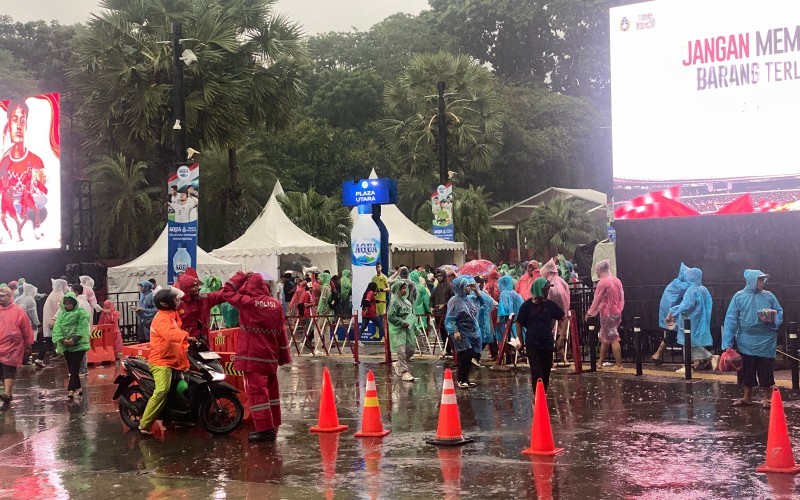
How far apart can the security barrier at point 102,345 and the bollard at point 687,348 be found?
39.4 ft

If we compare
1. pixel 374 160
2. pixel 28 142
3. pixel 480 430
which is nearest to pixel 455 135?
pixel 28 142

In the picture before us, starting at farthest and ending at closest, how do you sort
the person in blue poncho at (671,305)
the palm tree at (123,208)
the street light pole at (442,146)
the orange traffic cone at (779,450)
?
the palm tree at (123,208) → the street light pole at (442,146) → the person in blue poncho at (671,305) → the orange traffic cone at (779,450)

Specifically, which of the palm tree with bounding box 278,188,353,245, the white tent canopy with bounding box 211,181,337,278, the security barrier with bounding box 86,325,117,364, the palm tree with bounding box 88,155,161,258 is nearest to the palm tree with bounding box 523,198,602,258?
the palm tree with bounding box 278,188,353,245

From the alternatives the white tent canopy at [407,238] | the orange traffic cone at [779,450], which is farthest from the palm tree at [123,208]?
the orange traffic cone at [779,450]

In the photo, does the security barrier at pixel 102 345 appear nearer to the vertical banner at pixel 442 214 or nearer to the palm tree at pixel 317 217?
the vertical banner at pixel 442 214

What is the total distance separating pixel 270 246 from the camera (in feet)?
110

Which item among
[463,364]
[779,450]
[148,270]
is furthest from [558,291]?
[148,270]

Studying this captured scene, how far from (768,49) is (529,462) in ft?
40.5

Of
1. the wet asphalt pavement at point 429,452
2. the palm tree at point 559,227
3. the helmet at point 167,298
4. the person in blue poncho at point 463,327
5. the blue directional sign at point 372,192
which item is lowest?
the wet asphalt pavement at point 429,452

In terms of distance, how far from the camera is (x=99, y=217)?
148ft

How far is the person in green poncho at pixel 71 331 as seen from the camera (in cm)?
1588

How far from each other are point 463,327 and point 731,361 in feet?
14.6

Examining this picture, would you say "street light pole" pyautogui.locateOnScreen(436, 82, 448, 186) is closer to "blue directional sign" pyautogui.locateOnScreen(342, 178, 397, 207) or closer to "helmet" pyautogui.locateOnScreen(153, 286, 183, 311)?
"blue directional sign" pyautogui.locateOnScreen(342, 178, 397, 207)

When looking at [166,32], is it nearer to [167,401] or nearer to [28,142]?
[28,142]
